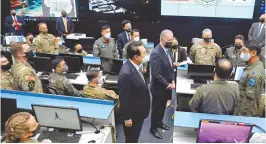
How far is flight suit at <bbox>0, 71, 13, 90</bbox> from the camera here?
3.45m

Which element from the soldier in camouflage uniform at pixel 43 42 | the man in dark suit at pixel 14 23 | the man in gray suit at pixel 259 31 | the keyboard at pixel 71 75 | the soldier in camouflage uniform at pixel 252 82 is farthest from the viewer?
the man in dark suit at pixel 14 23

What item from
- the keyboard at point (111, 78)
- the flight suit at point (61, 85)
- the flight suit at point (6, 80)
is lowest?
the keyboard at point (111, 78)

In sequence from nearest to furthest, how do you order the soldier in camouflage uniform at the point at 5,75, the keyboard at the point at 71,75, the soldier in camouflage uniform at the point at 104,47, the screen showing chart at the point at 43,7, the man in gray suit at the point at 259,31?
the soldier in camouflage uniform at the point at 5,75, the keyboard at the point at 71,75, the soldier in camouflage uniform at the point at 104,47, the man in gray suit at the point at 259,31, the screen showing chart at the point at 43,7

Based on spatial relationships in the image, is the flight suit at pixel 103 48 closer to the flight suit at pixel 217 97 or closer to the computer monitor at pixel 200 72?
the computer monitor at pixel 200 72

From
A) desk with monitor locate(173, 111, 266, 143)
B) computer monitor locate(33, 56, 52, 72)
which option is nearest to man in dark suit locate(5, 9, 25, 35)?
computer monitor locate(33, 56, 52, 72)

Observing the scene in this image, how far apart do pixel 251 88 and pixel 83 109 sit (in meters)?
1.94

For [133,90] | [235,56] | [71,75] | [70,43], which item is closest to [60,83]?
[71,75]

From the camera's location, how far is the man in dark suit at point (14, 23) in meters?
8.20

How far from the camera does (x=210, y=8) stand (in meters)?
7.74

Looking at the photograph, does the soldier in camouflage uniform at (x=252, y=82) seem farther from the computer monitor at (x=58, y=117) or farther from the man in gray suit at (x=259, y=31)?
the man in gray suit at (x=259, y=31)

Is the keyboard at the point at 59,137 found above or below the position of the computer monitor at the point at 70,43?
below

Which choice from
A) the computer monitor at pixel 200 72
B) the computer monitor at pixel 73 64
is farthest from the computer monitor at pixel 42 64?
the computer monitor at pixel 200 72

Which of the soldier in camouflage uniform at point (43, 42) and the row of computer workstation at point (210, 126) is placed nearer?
the row of computer workstation at point (210, 126)

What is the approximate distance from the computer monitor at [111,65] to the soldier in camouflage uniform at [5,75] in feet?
5.06
